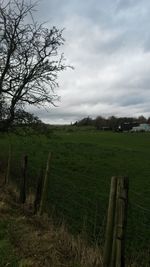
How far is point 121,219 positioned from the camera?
224 inches

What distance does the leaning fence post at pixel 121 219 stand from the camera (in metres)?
5.68

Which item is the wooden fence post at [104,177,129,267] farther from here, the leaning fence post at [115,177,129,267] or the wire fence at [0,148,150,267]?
the wire fence at [0,148,150,267]

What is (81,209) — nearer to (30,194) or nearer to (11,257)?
(30,194)

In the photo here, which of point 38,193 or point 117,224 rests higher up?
point 117,224

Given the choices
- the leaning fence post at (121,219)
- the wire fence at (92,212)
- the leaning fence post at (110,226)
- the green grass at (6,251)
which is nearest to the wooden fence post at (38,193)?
the wire fence at (92,212)

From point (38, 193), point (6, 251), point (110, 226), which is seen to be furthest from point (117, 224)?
point (38, 193)

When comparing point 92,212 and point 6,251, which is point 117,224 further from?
point 92,212

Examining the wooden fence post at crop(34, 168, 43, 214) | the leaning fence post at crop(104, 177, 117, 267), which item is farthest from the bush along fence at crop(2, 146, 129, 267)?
the wooden fence post at crop(34, 168, 43, 214)

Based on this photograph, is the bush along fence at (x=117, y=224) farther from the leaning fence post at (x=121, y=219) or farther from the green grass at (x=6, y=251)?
the green grass at (x=6, y=251)

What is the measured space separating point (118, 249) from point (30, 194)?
7200 millimetres

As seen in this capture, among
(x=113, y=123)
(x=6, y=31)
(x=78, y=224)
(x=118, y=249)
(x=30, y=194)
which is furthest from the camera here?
(x=113, y=123)

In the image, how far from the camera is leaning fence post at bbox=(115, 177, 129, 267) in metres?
5.68

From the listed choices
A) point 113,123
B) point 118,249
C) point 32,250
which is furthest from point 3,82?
point 113,123

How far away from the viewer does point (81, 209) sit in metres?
13.8
